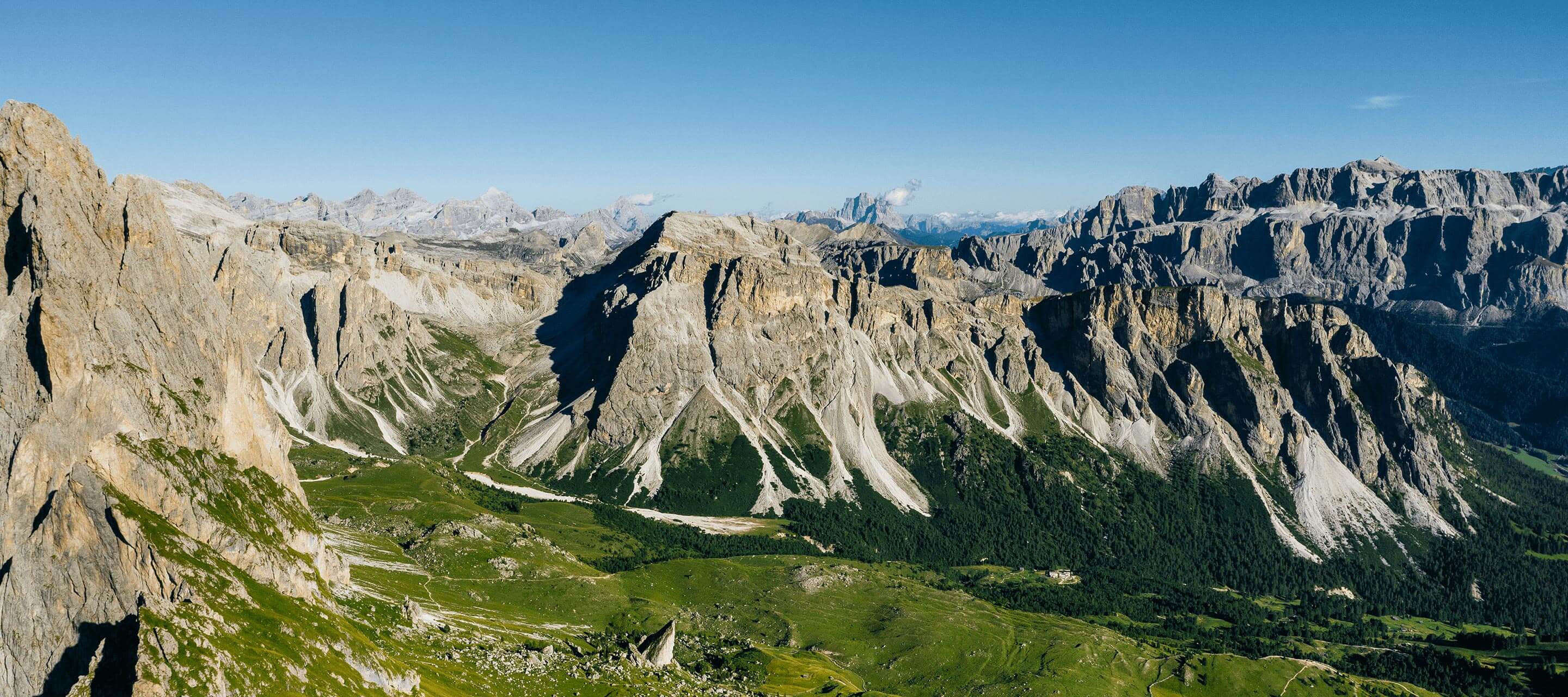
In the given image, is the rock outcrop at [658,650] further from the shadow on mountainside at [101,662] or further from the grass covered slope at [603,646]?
the shadow on mountainside at [101,662]

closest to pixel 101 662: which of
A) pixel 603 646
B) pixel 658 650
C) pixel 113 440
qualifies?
pixel 113 440

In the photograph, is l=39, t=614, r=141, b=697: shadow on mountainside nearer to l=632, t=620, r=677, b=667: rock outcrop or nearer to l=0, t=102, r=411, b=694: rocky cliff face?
l=0, t=102, r=411, b=694: rocky cliff face

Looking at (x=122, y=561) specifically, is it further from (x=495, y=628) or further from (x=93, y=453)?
(x=495, y=628)

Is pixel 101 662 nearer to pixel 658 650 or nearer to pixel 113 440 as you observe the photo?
pixel 113 440

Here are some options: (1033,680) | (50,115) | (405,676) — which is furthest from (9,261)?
(1033,680)

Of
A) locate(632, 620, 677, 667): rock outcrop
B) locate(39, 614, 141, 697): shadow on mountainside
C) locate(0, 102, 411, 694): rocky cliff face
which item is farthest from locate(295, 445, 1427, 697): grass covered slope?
locate(39, 614, 141, 697): shadow on mountainside

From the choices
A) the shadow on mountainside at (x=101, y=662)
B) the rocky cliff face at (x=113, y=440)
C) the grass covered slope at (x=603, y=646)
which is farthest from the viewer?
the grass covered slope at (x=603, y=646)

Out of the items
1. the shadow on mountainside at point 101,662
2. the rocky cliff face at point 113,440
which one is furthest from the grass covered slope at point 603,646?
the shadow on mountainside at point 101,662

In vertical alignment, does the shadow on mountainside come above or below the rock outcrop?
above
